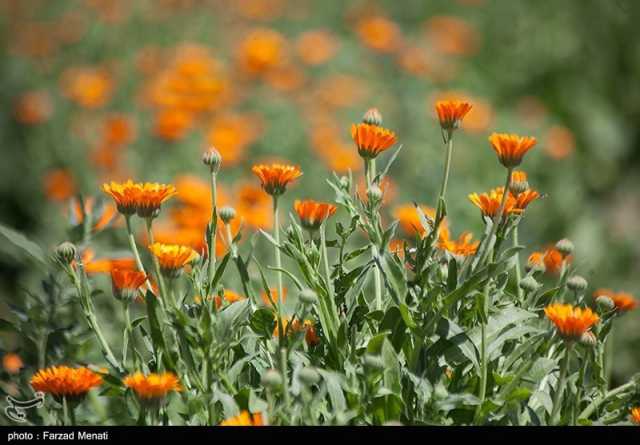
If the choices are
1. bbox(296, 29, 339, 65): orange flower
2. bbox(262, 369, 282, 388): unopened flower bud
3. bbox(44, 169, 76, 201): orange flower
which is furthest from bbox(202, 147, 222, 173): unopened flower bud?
bbox(296, 29, 339, 65): orange flower

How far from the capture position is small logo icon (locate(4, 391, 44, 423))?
1.60 meters

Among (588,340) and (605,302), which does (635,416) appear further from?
(605,302)

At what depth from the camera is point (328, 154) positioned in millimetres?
4398

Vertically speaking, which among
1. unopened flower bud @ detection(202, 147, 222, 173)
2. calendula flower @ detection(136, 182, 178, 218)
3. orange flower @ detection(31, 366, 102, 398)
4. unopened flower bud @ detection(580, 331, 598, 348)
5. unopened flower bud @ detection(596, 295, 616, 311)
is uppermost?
unopened flower bud @ detection(202, 147, 222, 173)

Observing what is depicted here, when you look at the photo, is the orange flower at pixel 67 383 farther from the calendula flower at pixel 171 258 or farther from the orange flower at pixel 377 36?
the orange flower at pixel 377 36

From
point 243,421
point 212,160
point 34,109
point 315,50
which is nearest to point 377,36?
point 315,50

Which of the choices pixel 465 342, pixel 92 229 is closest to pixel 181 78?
pixel 92 229

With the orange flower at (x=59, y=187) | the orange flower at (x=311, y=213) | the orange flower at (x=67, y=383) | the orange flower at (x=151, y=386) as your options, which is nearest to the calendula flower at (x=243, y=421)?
the orange flower at (x=151, y=386)

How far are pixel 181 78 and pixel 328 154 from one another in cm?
99

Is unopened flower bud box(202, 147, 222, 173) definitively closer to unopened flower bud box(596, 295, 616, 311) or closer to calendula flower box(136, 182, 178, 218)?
calendula flower box(136, 182, 178, 218)

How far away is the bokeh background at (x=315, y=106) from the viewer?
433 centimetres

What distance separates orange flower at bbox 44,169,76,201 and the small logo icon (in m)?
2.49

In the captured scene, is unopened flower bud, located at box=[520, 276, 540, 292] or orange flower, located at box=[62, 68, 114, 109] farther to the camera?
orange flower, located at box=[62, 68, 114, 109]

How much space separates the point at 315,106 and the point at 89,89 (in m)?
1.39
